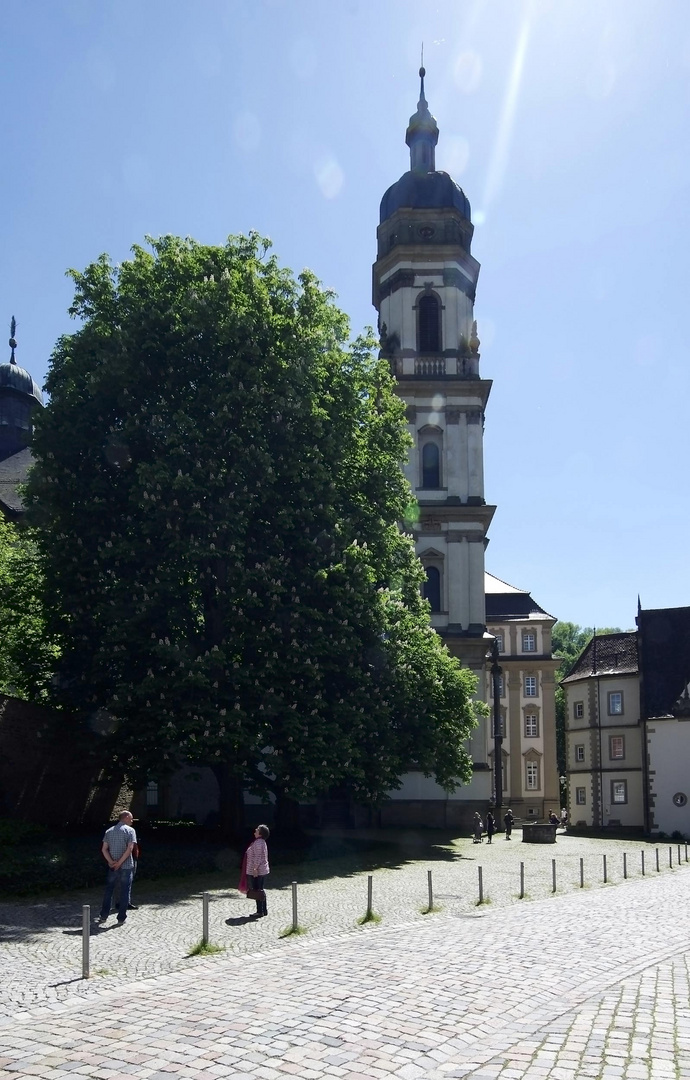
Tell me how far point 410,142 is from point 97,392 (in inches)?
1385

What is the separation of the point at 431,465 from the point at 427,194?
1380cm

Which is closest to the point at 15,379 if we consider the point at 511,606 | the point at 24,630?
the point at 511,606

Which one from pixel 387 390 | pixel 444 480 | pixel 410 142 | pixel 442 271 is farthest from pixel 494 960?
pixel 410 142

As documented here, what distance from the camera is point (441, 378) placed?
48.8 metres

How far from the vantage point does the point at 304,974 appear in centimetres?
1176

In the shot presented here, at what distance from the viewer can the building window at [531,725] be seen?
71.9 m

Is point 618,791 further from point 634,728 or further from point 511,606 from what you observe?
point 511,606

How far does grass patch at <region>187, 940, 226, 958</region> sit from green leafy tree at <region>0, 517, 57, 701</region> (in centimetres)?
1416

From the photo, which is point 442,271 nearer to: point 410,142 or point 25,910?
point 410,142

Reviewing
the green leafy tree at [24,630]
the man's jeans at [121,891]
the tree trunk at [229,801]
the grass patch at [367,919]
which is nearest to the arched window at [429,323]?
the green leafy tree at [24,630]

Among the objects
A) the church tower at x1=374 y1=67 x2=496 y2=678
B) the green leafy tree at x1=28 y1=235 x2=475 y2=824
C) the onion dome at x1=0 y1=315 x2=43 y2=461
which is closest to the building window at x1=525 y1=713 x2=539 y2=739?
the church tower at x1=374 y1=67 x2=496 y2=678

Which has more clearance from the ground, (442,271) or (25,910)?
(442,271)

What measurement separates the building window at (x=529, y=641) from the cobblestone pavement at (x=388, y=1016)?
58350 mm

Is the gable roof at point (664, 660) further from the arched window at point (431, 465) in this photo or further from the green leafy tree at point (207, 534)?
the green leafy tree at point (207, 534)
